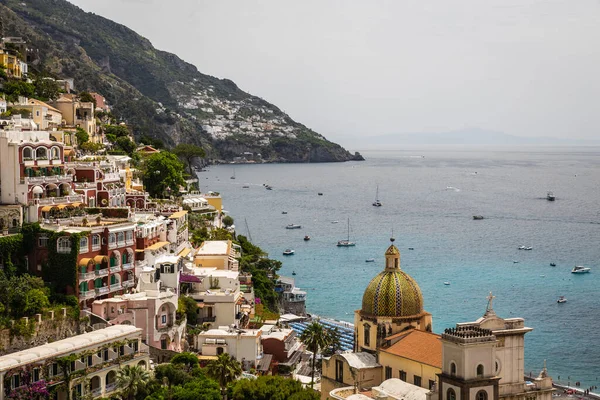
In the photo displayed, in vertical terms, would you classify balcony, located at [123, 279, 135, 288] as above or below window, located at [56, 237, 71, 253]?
below

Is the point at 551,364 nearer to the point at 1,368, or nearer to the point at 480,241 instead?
the point at 1,368

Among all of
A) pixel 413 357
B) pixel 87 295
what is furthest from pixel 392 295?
pixel 87 295

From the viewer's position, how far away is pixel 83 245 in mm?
48219

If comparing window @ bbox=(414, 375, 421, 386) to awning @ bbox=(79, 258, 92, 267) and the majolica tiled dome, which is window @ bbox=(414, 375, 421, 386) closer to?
the majolica tiled dome

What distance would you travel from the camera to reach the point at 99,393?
4138 centimetres

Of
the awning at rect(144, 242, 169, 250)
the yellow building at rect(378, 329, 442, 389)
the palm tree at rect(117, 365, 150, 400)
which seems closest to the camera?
the yellow building at rect(378, 329, 442, 389)

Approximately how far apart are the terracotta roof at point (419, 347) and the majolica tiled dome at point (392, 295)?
136 centimetres

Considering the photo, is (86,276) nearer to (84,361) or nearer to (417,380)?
(84,361)

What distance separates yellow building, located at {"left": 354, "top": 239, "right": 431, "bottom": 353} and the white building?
12.2 m

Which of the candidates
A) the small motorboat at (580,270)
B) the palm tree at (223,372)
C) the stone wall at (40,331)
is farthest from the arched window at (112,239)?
the small motorboat at (580,270)

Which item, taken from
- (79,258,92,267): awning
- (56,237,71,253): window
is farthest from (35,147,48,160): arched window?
(79,258,92,267): awning

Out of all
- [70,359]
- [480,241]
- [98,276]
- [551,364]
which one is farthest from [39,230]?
[480,241]

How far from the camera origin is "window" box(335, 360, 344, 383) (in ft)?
146

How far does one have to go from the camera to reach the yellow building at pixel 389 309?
45.1 meters
